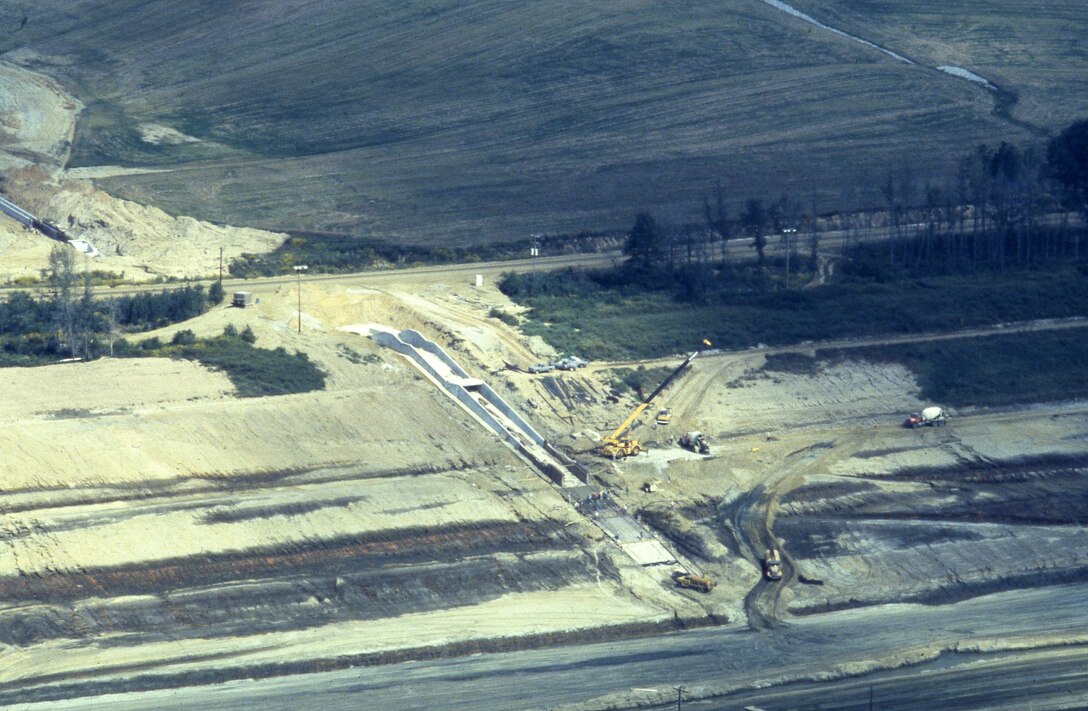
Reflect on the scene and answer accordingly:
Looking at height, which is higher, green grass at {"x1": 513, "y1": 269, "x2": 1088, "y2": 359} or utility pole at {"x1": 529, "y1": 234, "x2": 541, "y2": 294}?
utility pole at {"x1": 529, "y1": 234, "x2": 541, "y2": 294}

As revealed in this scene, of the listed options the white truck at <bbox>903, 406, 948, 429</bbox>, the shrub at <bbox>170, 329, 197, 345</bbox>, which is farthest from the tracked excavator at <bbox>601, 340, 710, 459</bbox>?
the shrub at <bbox>170, 329, 197, 345</bbox>

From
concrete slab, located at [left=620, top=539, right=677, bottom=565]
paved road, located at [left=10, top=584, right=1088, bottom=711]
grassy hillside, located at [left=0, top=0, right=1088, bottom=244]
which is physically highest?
grassy hillside, located at [left=0, top=0, right=1088, bottom=244]

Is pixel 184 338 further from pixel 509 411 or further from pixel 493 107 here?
pixel 493 107

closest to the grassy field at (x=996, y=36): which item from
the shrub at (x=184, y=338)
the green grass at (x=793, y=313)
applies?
the green grass at (x=793, y=313)

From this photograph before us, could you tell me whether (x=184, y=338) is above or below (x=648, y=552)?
above

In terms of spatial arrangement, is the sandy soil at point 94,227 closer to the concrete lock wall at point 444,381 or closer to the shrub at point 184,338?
the shrub at point 184,338

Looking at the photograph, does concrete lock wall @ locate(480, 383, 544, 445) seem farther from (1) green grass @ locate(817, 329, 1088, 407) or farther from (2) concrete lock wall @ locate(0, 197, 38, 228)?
(2) concrete lock wall @ locate(0, 197, 38, 228)

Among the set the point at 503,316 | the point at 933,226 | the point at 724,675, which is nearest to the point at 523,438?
the point at 503,316
